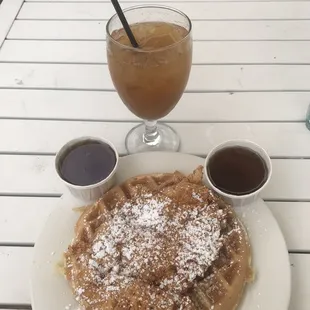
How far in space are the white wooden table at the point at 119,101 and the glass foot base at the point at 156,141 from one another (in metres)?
0.02

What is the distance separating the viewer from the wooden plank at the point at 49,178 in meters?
1.01

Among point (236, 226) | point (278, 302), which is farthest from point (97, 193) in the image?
point (278, 302)

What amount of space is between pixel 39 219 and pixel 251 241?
450 millimetres

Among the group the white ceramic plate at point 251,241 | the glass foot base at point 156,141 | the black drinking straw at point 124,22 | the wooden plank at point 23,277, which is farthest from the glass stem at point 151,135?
the wooden plank at point 23,277

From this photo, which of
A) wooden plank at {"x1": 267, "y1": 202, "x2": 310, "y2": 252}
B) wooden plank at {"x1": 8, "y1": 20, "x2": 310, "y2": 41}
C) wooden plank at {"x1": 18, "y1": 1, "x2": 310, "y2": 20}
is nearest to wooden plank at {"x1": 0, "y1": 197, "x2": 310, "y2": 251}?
wooden plank at {"x1": 267, "y1": 202, "x2": 310, "y2": 252}

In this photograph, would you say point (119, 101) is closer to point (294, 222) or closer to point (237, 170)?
point (237, 170)

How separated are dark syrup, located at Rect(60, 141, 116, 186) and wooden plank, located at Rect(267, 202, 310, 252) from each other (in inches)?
14.4

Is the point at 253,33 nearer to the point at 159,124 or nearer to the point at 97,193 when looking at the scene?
the point at 159,124

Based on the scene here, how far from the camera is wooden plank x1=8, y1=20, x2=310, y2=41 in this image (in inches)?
54.6

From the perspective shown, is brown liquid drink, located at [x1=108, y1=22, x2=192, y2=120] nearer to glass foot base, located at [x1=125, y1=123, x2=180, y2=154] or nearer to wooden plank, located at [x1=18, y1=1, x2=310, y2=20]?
glass foot base, located at [x1=125, y1=123, x2=180, y2=154]

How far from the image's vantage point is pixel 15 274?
896 mm

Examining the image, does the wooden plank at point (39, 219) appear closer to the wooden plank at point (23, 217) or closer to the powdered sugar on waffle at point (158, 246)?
the wooden plank at point (23, 217)

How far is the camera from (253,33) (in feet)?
4.58

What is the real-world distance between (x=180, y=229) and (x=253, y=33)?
0.81 m
